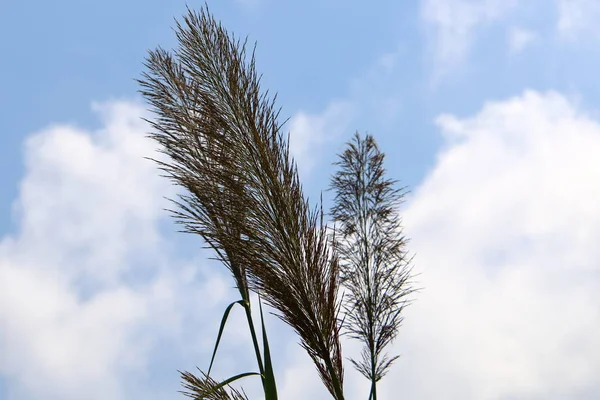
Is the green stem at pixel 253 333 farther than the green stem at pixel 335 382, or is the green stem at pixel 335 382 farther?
the green stem at pixel 253 333

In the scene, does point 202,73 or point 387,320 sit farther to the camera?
point 387,320

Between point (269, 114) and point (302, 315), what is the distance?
555 mm

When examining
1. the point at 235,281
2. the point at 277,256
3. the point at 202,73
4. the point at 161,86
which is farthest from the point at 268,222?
the point at 161,86

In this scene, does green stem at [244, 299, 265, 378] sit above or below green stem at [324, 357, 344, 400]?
above

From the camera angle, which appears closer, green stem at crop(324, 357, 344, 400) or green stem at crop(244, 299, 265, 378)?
green stem at crop(324, 357, 344, 400)

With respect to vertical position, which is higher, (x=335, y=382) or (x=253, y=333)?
(x=253, y=333)

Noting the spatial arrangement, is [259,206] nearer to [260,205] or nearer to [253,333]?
[260,205]

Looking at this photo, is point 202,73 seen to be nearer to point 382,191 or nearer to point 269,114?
point 269,114

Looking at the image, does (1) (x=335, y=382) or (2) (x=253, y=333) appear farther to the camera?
(2) (x=253, y=333)

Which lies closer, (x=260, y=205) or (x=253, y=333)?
(x=260, y=205)

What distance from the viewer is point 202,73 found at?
1891mm

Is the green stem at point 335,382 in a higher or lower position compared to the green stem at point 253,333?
lower

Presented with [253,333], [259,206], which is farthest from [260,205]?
[253,333]

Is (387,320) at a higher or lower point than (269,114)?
higher
